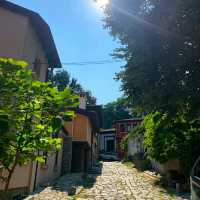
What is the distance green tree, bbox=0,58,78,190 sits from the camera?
177 inches

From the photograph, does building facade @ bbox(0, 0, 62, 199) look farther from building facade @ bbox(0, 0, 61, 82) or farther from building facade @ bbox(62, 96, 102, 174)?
building facade @ bbox(62, 96, 102, 174)

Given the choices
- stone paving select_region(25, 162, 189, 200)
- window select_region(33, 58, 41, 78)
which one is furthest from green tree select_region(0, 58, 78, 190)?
stone paving select_region(25, 162, 189, 200)

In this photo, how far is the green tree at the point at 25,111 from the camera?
4.50 meters

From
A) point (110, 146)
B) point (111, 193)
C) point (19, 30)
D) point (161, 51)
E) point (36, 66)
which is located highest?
point (110, 146)

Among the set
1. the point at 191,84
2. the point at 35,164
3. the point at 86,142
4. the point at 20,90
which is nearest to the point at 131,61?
the point at 191,84

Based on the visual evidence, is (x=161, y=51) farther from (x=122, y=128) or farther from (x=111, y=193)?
(x=122, y=128)

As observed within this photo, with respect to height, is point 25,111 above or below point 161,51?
below

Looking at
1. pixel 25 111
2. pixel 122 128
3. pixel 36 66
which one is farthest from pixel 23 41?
pixel 122 128

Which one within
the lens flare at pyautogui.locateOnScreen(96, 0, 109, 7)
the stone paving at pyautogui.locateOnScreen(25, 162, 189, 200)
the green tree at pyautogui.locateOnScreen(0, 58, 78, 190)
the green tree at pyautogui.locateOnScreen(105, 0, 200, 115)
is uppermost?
the lens flare at pyautogui.locateOnScreen(96, 0, 109, 7)

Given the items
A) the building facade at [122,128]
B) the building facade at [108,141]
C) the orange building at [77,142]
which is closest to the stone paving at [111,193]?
the orange building at [77,142]

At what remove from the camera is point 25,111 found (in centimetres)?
489

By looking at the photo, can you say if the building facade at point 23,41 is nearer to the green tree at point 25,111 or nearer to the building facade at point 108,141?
the green tree at point 25,111

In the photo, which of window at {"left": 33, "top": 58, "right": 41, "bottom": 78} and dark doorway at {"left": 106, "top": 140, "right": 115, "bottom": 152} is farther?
dark doorway at {"left": 106, "top": 140, "right": 115, "bottom": 152}

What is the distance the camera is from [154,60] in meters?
8.55
